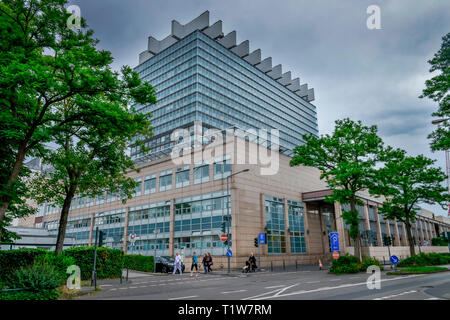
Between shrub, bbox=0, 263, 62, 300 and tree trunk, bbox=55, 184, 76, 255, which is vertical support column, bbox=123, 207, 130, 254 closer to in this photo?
tree trunk, bbox=55, 184, 76, 255

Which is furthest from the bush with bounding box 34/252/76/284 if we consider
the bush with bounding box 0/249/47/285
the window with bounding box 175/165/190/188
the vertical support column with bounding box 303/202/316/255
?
the vertical support column with bounding box 303/202/316/255

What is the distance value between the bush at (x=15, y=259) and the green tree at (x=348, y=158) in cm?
2187

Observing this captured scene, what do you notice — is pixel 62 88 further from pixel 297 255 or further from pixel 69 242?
pixel 69 242

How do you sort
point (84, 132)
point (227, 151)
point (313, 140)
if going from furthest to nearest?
point (227, 151) < point (313, 140) < point (84, 132)

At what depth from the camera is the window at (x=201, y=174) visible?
37250mm

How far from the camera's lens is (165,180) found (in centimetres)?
4259

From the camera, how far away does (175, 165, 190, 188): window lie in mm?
39562

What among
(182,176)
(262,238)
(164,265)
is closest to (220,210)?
(262,238)

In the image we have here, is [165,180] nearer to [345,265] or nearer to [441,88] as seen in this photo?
[345,265]

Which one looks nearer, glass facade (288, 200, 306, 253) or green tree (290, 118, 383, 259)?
green tree (290, 118, 383, 259)

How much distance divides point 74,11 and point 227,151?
23542 mm

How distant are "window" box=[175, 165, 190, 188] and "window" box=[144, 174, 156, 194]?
5.15 meters

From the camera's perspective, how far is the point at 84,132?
58.6ft
